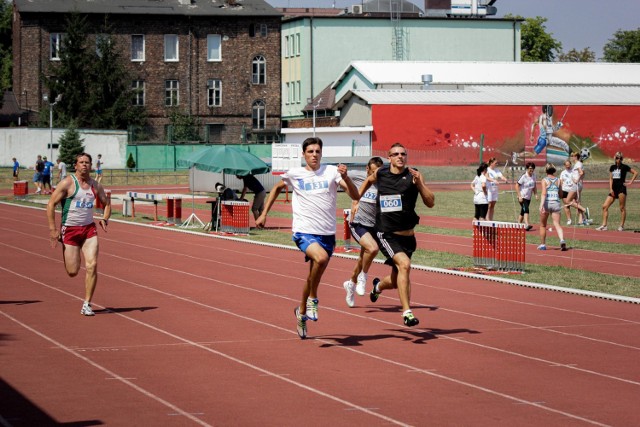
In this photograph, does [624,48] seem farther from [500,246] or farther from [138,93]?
[500,246]

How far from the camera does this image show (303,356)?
11500mm

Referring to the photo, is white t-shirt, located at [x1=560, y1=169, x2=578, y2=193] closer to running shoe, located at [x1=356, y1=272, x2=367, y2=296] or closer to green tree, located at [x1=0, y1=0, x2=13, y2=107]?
running shoe, located at [x1=356, y1=272, x2=367, y2=296]

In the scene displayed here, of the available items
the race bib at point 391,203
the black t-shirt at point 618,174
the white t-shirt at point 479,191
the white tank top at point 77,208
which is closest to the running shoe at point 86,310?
the white tank top at point 77,208

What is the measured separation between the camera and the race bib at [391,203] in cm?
1295

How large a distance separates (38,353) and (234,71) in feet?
276

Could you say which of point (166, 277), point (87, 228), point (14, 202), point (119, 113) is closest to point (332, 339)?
point (87, 228)

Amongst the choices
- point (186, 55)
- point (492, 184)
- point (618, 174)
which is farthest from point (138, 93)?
point (492, 184)

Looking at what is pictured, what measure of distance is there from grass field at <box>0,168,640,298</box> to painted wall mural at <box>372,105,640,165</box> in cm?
1089

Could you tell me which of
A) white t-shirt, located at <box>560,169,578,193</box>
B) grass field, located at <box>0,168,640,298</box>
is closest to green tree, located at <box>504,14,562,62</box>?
grass field, located at <box>0,168,640,298</box>

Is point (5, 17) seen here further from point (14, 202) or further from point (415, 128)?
point (14, 202)

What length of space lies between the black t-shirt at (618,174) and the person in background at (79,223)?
62.2ft

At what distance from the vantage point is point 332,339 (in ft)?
41.7

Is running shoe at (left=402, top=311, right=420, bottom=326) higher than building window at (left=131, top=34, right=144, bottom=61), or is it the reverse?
building window at (left=131, top=34, right=144, bottom=61)

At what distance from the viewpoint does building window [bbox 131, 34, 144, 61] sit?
9339 centimetres
